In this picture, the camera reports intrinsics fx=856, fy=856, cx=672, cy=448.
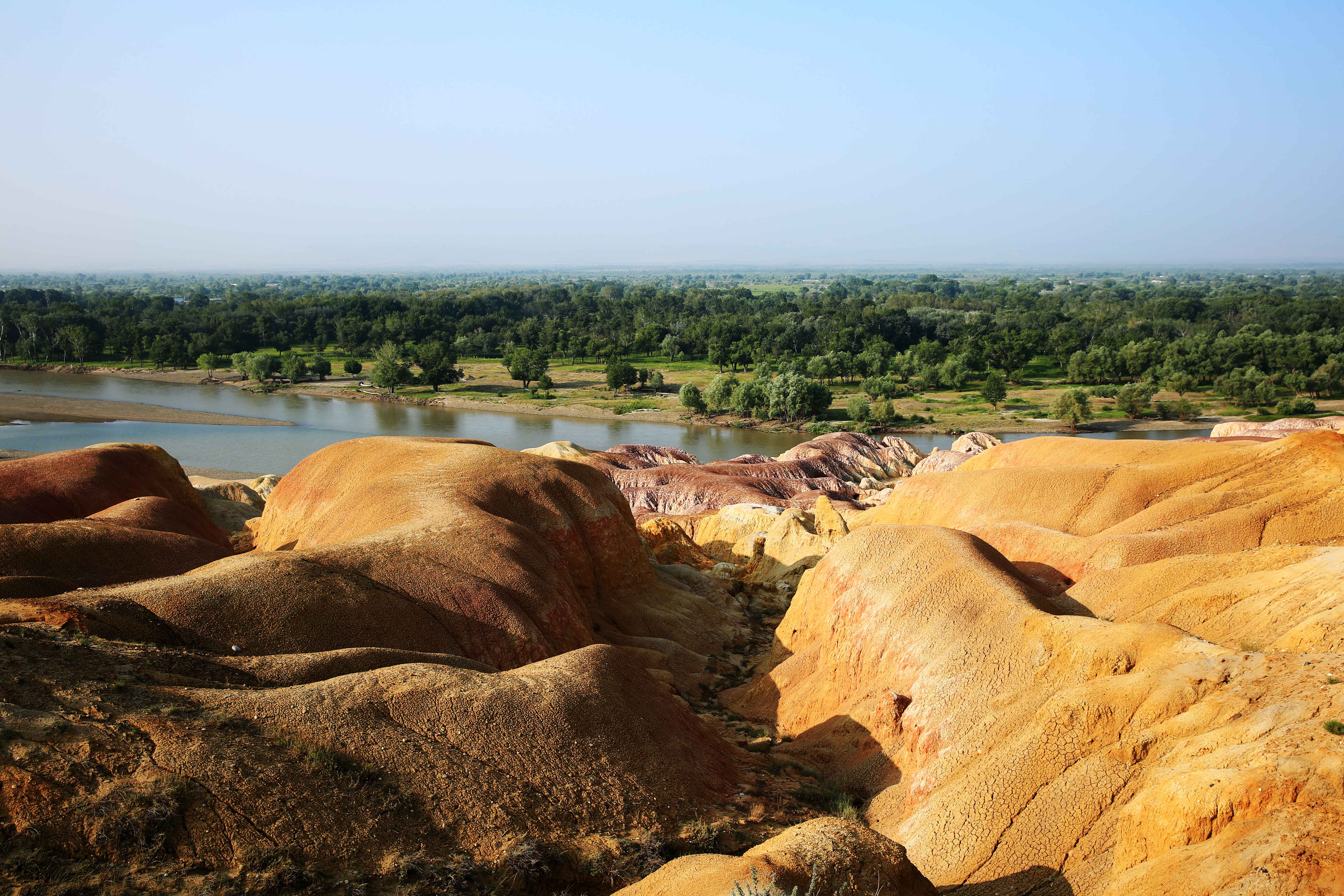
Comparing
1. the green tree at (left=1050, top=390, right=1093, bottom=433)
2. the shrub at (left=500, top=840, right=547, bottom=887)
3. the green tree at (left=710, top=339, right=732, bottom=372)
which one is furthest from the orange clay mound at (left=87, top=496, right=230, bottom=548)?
the green tree at (left=710, top=339, right=732, bottom=372)

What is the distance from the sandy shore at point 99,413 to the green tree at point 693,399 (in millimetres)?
38810

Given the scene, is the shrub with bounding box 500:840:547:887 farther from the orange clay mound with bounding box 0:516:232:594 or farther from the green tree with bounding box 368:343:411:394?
the green tree with bounding box 368:343:411:394

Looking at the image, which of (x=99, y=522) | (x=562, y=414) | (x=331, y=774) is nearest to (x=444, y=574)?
(x=331, y=774)

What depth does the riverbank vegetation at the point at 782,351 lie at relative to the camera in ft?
294

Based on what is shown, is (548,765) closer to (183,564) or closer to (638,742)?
(638,742)

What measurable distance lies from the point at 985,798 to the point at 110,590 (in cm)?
1541

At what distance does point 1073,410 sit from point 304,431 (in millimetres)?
72132

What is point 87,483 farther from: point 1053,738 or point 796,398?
point 796,398

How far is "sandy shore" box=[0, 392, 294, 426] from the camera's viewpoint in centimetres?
7900

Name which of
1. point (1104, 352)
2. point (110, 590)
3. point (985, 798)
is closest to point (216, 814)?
point (110, 590)

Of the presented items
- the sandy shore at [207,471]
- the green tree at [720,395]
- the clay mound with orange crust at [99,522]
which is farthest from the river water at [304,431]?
the clay mound with orange crust at [99,522]

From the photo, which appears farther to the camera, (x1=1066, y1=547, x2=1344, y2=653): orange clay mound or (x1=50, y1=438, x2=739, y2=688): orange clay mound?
(x1=50, y1=438, x2=739, y2=688): orange clay mound

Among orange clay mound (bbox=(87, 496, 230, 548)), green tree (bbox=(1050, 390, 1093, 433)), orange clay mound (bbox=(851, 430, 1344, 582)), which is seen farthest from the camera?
green tree (bbox=(1050, 390, 1093, 433))

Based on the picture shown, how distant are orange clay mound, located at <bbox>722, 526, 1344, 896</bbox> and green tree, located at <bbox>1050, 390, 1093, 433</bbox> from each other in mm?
67709
